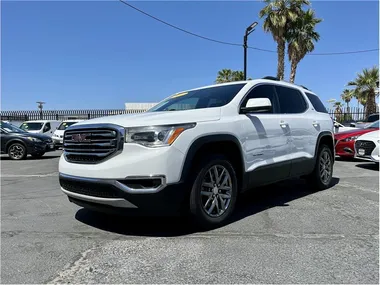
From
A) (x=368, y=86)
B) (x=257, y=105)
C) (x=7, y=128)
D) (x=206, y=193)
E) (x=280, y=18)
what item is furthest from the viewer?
(x=368, y=86)

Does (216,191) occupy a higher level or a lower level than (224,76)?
lower

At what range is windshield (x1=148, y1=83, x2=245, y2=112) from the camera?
4.45 metres

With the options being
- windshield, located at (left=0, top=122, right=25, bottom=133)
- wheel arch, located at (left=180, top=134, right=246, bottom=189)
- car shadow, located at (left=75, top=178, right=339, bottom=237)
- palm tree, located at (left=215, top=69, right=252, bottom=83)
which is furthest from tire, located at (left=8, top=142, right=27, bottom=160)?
palm tree, located at (left=215, top=69, right=252, bottom=83)

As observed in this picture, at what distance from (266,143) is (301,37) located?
66.0ft

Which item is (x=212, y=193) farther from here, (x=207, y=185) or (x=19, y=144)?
(x=19, y=144)

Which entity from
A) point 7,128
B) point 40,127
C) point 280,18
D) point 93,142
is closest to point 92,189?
point 93,142

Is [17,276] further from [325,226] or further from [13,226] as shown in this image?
[325,226]

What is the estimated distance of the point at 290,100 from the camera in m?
5.41

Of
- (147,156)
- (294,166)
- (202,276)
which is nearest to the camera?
(202,276)

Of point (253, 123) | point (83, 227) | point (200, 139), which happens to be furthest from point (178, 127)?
point (83, 227)

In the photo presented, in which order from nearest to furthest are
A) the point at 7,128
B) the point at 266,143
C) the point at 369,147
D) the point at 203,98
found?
1. the point at 266,143
2. the point at 203,98
3. the point at 369,147
4. the point at 7,128

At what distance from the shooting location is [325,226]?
156 inches

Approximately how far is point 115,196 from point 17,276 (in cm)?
109

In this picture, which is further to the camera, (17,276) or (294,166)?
(294,166)
